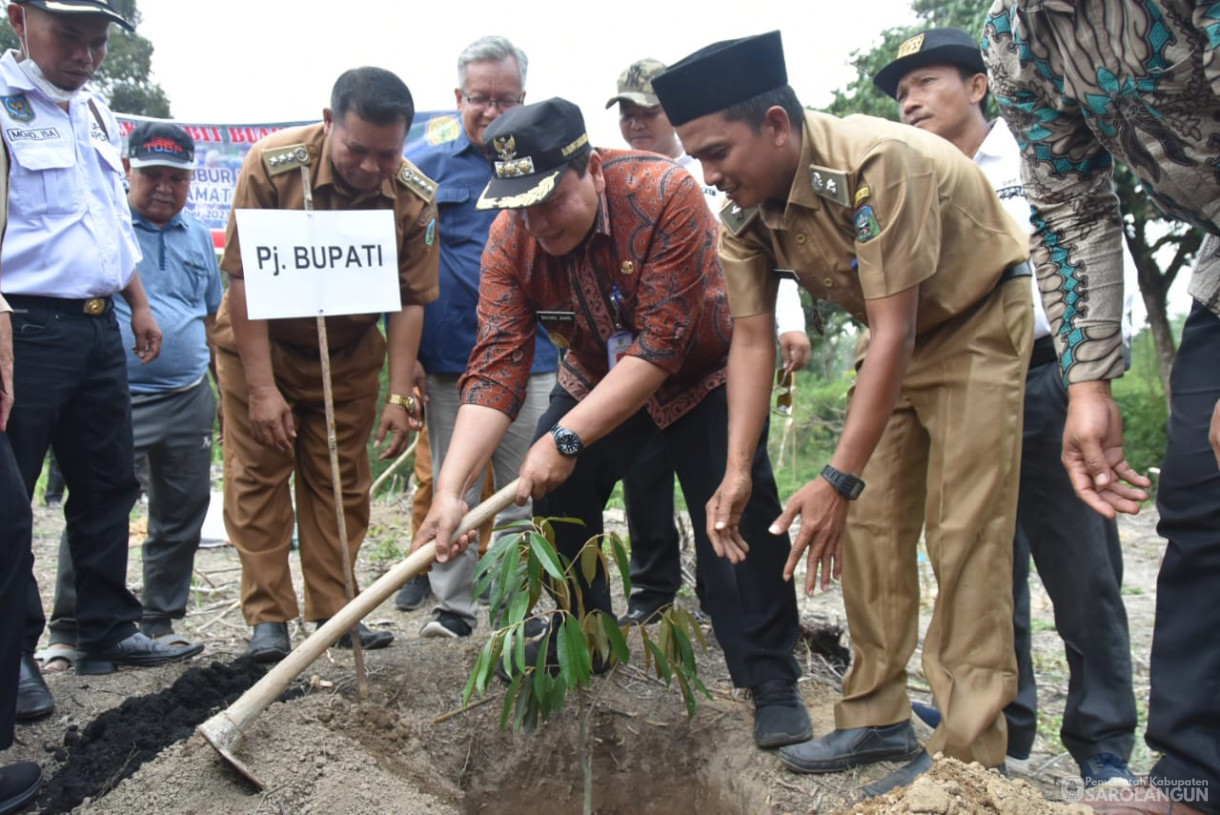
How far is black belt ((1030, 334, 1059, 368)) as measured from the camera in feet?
9.44

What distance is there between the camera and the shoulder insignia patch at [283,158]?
332 centimetres

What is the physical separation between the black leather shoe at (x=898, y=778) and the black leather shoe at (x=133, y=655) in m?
2.47

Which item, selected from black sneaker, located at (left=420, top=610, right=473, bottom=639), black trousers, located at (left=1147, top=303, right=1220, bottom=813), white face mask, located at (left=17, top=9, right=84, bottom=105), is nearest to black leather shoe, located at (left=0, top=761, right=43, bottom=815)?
black sneaker, located at (left=420, top=610, right=473, bottom=639)

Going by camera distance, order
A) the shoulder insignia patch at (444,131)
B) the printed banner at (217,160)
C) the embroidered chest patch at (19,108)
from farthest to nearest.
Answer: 1. the printed banner at (217,160)
2. the shoulder insignia patch at (444,131)
3. the embroidered chest patch at (19,108)

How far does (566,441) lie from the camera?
2.74 metres

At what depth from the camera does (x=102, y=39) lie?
3152 millimetres

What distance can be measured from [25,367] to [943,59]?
10.3 ft

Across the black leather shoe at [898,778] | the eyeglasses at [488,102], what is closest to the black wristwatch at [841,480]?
the black leather shoe at [898,778]

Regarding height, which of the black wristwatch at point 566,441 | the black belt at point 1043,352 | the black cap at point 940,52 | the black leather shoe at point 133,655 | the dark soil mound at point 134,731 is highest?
the black cap at point 940,52

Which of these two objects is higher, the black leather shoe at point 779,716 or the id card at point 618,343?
the id card at point 618,343

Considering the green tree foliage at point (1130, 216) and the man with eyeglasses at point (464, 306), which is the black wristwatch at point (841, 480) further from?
the green tree foliage at point (1130, 216)

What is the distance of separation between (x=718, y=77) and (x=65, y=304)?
2.21 metres

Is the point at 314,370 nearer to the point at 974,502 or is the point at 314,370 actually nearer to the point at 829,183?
the point at 829,183

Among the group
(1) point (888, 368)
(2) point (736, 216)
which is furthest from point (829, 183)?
(1) point (888, 368)
